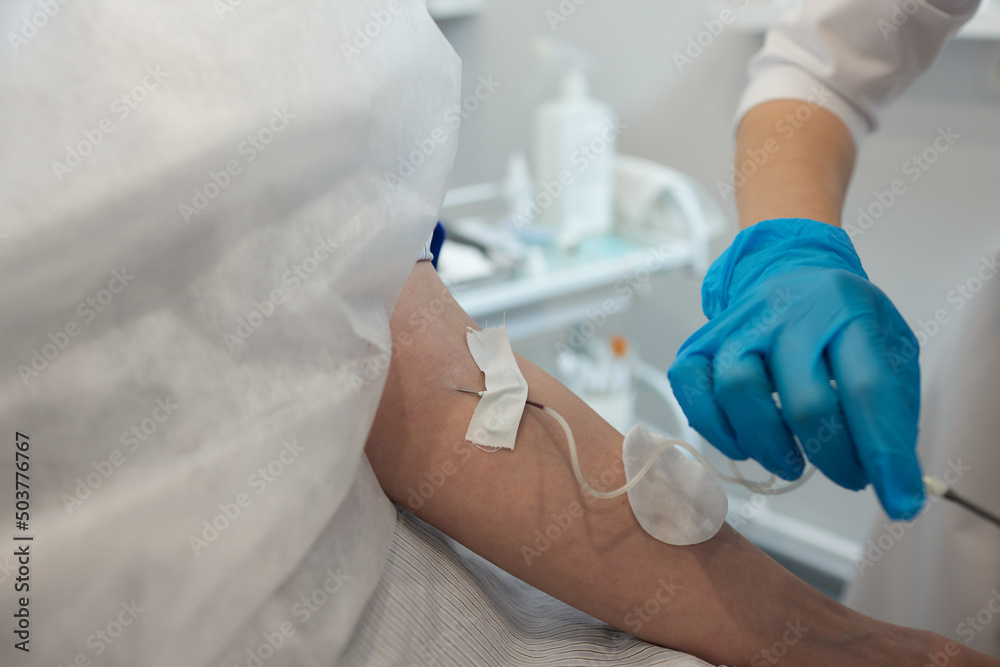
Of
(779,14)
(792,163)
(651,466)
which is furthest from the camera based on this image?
(779,14)

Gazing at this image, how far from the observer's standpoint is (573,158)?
5.26 feet

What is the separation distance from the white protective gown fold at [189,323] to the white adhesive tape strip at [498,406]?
0.12m

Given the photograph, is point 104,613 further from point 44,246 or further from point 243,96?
point 243,96

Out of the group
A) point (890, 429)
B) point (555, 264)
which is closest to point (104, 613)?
point (890, 429)

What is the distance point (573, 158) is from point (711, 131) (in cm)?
37

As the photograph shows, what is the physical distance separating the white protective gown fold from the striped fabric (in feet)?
0.09

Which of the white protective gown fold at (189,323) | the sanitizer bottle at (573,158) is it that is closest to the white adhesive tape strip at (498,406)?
the white protective gown fold at (189,323)

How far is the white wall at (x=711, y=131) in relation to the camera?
134cm

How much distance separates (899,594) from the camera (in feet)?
3.26

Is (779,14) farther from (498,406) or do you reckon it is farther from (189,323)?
(189,323)

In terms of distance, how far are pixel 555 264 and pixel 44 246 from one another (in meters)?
1.23

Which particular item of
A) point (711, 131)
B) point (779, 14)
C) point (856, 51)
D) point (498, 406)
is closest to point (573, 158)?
point (711, 131)

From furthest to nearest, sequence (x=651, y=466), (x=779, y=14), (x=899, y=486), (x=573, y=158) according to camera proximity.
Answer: (x=573, y=158) → (x=779, y=14) → (x=651, y=466) → (x=899, y=486)

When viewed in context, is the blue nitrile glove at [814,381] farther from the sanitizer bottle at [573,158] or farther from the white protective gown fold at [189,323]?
the sanitizer bottle at [573,158]
